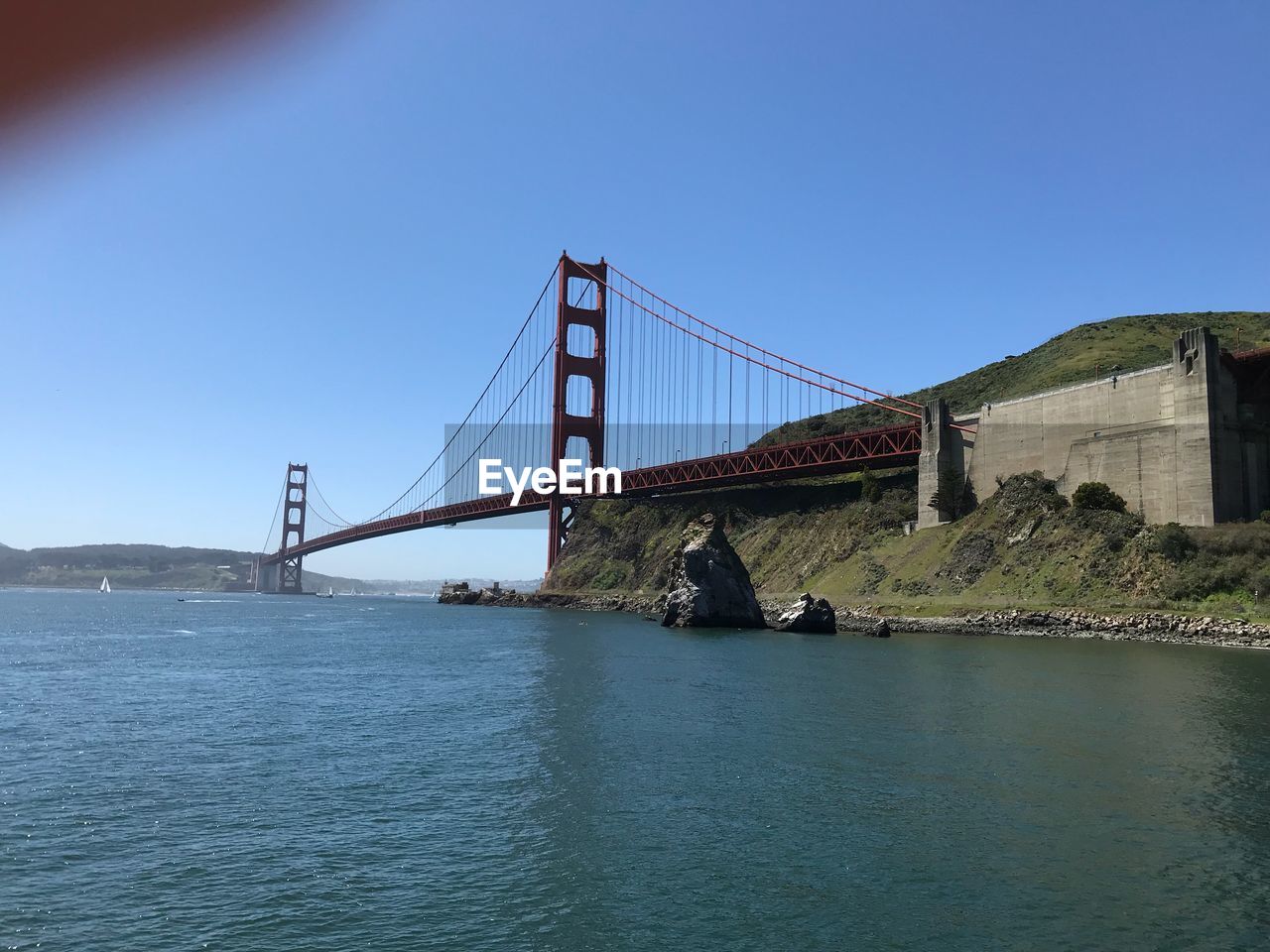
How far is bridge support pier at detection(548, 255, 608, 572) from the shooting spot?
105 meters

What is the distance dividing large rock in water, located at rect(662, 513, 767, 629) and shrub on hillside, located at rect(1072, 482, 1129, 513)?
Result: 74.3ft

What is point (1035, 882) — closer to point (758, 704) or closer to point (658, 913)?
point (658, 913)

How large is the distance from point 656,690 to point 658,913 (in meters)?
19.1

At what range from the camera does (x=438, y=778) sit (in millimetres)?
17719

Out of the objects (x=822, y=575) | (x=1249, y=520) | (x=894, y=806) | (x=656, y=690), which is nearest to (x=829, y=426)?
(x=822, y=575)

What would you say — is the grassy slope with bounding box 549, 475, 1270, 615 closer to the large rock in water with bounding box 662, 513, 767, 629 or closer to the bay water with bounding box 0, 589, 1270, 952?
the large rock in water with bounding box 662, 513, 767, 629

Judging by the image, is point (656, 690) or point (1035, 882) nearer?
point (1035, 882)

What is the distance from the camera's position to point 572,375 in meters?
108

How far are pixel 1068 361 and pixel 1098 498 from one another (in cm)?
3985

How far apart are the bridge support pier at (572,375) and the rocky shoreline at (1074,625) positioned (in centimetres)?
4217

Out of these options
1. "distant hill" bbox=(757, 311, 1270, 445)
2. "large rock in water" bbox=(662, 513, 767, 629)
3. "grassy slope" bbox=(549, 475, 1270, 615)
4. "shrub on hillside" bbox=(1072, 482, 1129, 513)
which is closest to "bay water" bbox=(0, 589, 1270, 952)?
"grassy slope" bbox=(549, 475, 1270, 615)

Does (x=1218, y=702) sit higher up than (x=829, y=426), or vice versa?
(x=829, y=426)

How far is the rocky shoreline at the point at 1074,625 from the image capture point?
44.3 metres

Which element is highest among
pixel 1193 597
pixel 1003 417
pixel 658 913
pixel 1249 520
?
pixel 1003 417
